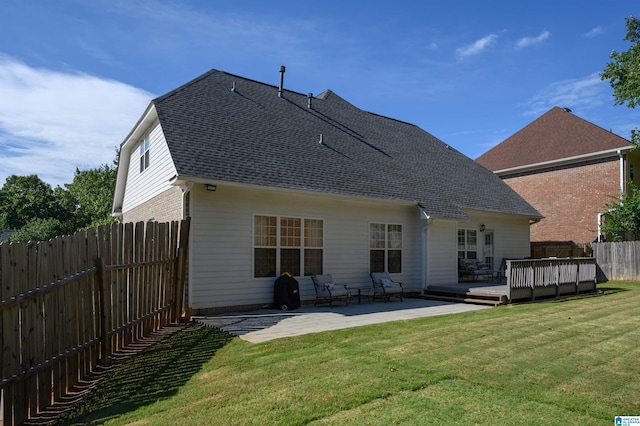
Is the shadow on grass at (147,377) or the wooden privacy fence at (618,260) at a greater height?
the wooden privacy fence at (618,260)

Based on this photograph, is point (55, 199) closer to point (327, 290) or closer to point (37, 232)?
point (37, 232)

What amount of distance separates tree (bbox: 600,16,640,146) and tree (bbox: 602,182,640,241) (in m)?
5.72

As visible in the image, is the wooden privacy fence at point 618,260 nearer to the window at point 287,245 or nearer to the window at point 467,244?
the window at point 467,244

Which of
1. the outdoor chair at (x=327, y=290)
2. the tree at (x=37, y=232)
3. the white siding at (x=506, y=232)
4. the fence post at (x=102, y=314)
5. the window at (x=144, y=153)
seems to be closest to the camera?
the fence post at (x=102, y=314)

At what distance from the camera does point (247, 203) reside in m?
11.2

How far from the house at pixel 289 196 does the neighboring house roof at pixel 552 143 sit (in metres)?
8.30

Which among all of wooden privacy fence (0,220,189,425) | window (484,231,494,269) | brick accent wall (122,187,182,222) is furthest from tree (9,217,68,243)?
window (484,231,494,269)

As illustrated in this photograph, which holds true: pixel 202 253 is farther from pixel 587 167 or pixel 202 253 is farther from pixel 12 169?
pixel 12 169

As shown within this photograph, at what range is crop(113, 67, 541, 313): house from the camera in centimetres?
1070

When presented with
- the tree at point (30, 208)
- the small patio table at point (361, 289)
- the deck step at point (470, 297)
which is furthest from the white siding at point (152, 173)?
the tree at point (30, 208)

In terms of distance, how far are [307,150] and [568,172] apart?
18484mm

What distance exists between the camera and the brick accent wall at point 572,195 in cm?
2344

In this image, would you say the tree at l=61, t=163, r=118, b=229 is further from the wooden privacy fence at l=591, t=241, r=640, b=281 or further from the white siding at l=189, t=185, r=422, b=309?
the wooden privacy fence at l=591, t=241, r=640, b=281

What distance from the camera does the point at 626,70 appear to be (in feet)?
79.9
